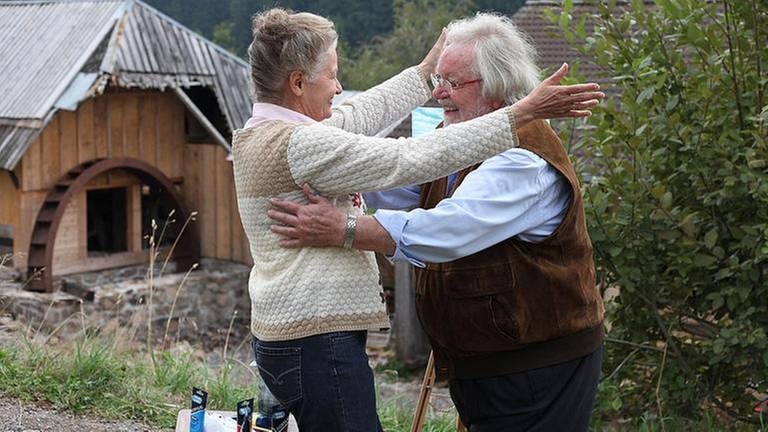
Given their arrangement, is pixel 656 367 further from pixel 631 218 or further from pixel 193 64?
pixel 193 64

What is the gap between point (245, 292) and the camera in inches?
669

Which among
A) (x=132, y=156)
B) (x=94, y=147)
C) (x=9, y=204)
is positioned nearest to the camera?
(x=9, y=204)

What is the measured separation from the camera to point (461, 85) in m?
3.09

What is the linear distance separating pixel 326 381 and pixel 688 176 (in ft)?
9.42

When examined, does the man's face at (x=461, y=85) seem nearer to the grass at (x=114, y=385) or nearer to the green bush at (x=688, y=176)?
the green bush at (x=688, y=176)

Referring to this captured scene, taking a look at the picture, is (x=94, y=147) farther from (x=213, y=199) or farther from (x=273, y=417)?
(x=273, y=417)

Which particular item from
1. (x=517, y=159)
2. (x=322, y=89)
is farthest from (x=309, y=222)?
(x=517, y=159)

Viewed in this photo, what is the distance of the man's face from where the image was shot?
3.07 metres

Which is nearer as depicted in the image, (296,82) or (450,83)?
(296,82)

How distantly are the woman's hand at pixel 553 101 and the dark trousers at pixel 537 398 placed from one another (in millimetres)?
725

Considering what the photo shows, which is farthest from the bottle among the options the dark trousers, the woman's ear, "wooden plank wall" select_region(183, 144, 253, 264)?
"wooden plank wall" select_region(183, 144, 253, 264)

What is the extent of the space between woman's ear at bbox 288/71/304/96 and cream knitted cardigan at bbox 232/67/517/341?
0.09 m

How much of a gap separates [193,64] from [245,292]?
133 inches

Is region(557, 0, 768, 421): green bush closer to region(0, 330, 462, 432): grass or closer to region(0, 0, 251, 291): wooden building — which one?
region(0, 330, 462, 432): grass
